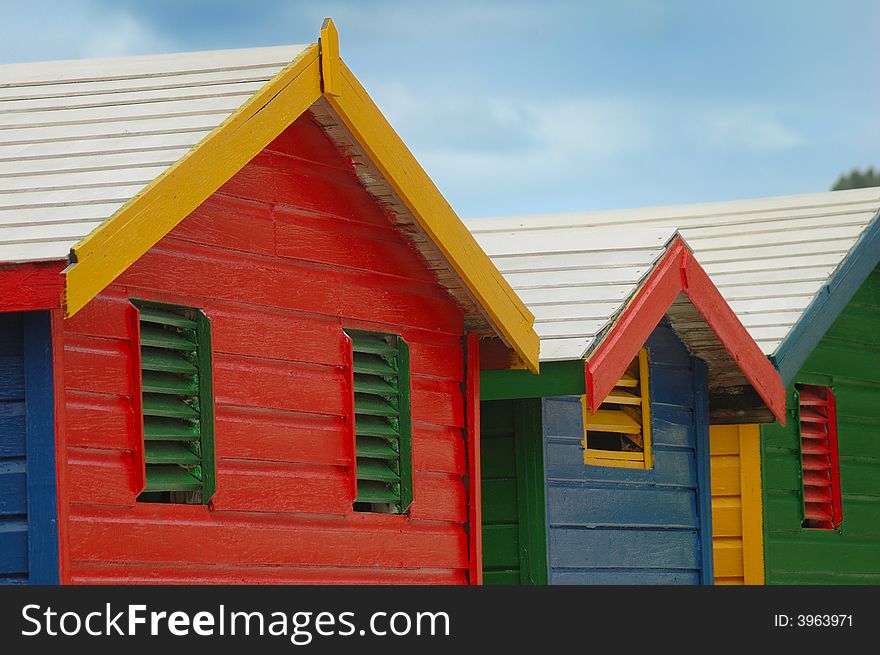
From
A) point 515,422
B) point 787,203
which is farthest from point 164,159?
point 787,203

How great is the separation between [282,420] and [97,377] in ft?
4.24

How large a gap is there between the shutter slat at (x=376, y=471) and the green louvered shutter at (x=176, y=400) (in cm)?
121

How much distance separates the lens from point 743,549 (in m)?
12.8

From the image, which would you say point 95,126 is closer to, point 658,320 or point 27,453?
point 27,453

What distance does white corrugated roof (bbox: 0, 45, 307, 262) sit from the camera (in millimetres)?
6945

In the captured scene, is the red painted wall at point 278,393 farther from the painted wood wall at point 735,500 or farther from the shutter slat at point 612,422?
the painted wood wall at point 735,500

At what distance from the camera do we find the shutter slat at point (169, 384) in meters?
7.82

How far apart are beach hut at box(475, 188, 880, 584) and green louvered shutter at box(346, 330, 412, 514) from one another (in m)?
3.61

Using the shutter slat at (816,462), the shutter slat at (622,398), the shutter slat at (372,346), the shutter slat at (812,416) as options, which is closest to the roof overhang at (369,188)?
the shutter slat at (372,346)

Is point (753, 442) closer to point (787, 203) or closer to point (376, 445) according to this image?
point (787, 203)

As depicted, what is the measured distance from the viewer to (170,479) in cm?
788

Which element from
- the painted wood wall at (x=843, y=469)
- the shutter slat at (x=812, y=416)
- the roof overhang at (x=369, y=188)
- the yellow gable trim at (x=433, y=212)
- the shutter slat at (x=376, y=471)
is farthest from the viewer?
the shutter slat at (x=812, y=416)

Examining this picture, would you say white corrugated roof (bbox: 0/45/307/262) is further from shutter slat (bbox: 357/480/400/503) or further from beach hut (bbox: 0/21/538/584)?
shutter slat (bbox: 357/480/400/503)

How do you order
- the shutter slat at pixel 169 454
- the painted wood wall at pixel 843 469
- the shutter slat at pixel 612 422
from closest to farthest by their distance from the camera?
the shutter slat at pixel 169 454 < the shutter slat at pixel 612 422 < the painted wood wall at pixel 843 469
